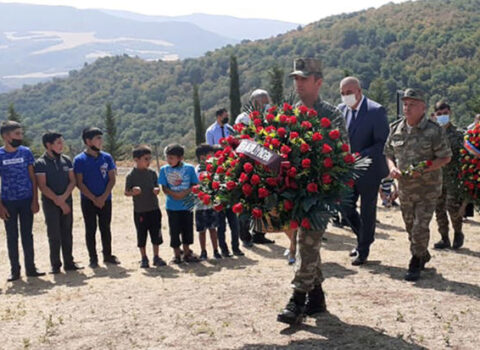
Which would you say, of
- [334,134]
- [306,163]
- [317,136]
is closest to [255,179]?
[306,163]

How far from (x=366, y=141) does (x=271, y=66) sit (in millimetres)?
134948

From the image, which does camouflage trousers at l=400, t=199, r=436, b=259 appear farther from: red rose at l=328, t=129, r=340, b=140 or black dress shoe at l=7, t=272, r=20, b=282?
black dress shoe at l=7, t=272, r=20, b=282

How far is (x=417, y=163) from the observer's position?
23.2 ft

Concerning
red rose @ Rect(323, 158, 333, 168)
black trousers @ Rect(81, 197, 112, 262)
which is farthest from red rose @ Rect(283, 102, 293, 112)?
black trousers @ Rect(81, 197, 112, 262)

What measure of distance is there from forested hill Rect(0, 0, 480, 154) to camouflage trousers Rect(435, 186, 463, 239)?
81402 mm

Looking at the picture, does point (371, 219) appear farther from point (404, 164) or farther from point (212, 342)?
point (212, 342)

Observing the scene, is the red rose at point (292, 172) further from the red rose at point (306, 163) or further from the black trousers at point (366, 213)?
the black trousers at point (366, 213)

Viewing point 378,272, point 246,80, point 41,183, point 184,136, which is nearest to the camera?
point 378,272

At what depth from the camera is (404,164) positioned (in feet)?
23.7

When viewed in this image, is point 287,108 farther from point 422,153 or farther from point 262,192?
point 422,153

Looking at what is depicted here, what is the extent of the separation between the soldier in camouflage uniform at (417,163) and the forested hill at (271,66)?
274 feet

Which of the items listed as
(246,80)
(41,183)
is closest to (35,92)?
(246,80)

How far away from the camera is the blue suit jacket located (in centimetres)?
782

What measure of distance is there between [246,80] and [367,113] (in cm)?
13189
